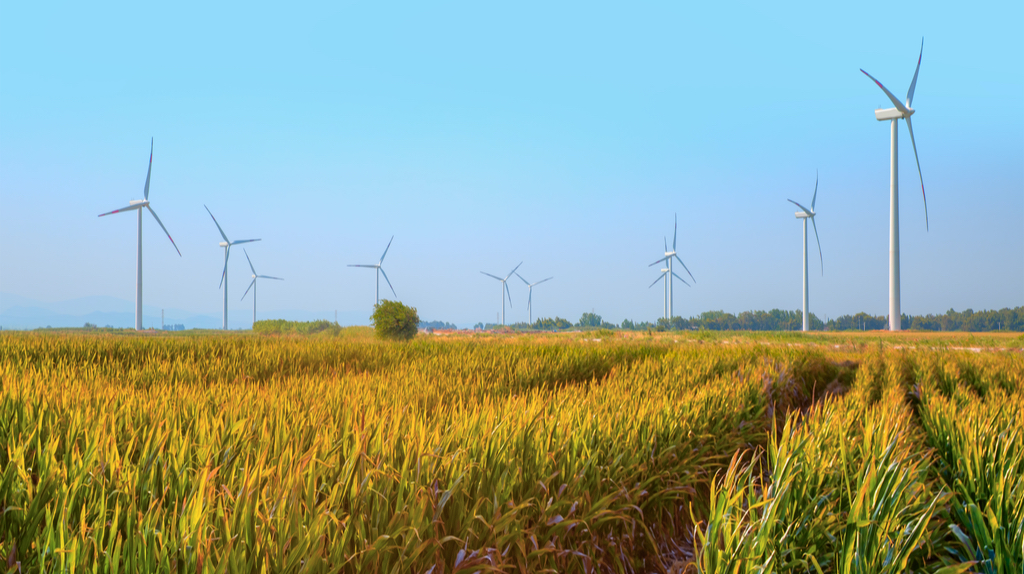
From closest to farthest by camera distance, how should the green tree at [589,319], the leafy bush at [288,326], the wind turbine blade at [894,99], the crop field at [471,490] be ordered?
the crop field at [471,490] → the wind turbine blade at [894,99] → the leafy bush at [288,326] → the green tree at [589,319]

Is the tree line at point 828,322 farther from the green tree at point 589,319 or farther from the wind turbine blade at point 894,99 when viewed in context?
the wind turbine blade at point 894,99

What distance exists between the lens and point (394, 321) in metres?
34.4

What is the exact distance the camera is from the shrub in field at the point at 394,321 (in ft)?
113

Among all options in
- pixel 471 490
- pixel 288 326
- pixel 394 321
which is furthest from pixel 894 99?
pixel 288 326

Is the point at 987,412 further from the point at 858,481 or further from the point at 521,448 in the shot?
the point at 521,448

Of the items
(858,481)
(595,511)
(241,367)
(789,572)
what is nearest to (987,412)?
(858,481)

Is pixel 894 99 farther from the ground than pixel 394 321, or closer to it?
farther from the ground

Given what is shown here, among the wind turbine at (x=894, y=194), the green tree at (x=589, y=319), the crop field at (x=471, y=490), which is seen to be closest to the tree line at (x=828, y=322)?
the green tree at (x=589, y=319)

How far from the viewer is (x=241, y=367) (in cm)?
1130

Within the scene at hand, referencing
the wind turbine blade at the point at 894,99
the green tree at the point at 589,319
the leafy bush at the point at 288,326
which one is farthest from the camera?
the green tree at the point at 589,319

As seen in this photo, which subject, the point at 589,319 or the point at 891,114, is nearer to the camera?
the point at 891,114

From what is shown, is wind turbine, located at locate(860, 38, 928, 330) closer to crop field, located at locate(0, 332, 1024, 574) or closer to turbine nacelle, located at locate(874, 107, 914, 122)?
turbine nacelle, located at locate(874, 107, 914, 122)

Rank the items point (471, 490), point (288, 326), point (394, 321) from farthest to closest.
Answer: point (288, 326), point (394, 321), point (471, 490)

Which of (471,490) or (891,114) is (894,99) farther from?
(471,490)
